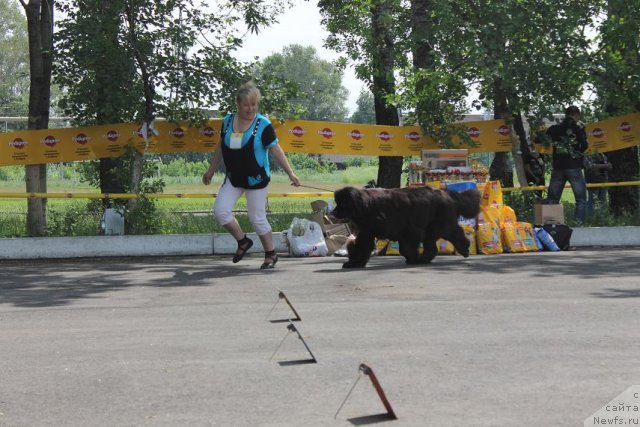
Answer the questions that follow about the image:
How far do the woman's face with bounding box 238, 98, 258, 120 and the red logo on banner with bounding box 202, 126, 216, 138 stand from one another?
519 cm

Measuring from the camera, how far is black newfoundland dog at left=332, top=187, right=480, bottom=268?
12125mm

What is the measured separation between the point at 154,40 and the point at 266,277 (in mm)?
6311

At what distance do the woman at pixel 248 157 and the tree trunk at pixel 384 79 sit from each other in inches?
260

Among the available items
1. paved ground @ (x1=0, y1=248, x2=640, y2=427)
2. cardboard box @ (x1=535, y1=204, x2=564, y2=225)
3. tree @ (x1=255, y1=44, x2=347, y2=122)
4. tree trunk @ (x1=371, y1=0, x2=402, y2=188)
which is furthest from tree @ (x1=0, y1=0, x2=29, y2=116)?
paved ground @ (x1=0, y1=248, x2=640, y2=427)

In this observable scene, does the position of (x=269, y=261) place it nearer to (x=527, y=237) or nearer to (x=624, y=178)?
(x=527, y=237)

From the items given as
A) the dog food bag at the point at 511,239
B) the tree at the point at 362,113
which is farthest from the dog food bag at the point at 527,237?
the tree at the point at 362,113

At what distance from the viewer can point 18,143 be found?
16859 millimetres

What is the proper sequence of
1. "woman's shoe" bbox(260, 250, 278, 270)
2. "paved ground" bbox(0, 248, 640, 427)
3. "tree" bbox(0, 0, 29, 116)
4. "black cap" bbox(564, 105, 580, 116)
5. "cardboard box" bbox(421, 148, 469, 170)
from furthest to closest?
1. "tree" bbox(0, 0, 29, 116)
2. "black cap" bbox(564, 105, 580, 116)
3. "cardboard box" bbox(421, 148, 469, 170)
4. "woman's shoe" bbox(260, 250, 278, 270)
5. "paved ground" bbox(0, 248, 640, 427)

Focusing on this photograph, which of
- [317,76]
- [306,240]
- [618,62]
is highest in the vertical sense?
[317,76]

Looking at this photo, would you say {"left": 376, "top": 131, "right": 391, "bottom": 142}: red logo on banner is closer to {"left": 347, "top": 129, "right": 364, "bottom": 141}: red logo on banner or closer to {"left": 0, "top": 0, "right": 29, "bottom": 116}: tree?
{"left": 347, "top": 129, "right": 364, "bottom": 141}: red logo on banner

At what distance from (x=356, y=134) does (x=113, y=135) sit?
4.23m

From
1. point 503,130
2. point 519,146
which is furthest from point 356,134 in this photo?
point 519,146

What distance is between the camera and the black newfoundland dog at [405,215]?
39.8 ft

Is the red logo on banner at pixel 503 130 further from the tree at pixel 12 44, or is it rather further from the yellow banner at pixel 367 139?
the tree at pixel 12 44
